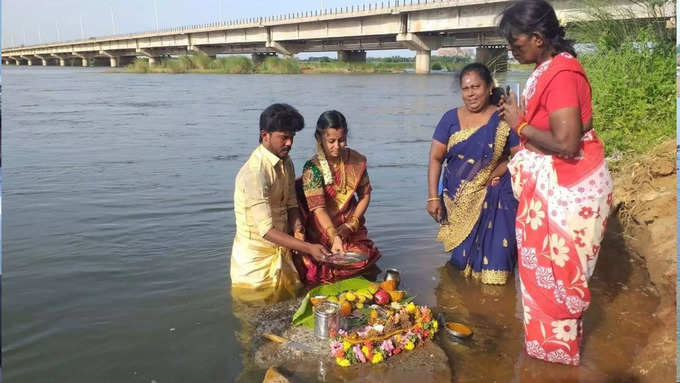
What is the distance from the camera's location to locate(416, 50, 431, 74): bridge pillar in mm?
37838

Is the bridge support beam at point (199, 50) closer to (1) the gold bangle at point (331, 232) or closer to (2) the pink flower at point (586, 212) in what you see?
(1) the gold bangle at point (331, 232)

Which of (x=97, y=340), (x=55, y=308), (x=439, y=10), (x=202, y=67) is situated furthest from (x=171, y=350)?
(x=202, y=67)

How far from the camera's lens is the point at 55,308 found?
3783 mm

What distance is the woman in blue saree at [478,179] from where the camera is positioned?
385cm

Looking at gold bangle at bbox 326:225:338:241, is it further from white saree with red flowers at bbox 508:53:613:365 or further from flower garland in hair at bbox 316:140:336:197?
white saree with red flowers at bbox 508:53:613:365

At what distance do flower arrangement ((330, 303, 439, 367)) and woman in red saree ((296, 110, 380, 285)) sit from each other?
2.71 ft

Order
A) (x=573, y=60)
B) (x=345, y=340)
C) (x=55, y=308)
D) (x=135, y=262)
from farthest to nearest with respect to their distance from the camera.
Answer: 1. (x=135, y=262)
2. (x=55, y=308)
3. (x=345, y=340)
4. (x=573, y=60)

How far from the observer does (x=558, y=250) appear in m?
2.53

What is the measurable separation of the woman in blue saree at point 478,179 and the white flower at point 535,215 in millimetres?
1310

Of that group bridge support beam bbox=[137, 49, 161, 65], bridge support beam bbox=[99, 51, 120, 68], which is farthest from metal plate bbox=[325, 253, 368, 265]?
bridge support beam bbox=[99, 51, 120, 68]

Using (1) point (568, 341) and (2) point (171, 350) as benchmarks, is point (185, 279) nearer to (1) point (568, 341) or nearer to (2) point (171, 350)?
(2) point (171, 350)

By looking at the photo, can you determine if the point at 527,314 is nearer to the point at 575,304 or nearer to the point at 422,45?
the point at 575,304

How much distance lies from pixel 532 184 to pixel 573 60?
57 cm

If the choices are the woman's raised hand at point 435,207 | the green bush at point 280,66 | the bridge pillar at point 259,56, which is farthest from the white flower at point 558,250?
the bridge pillar at point 259,56
